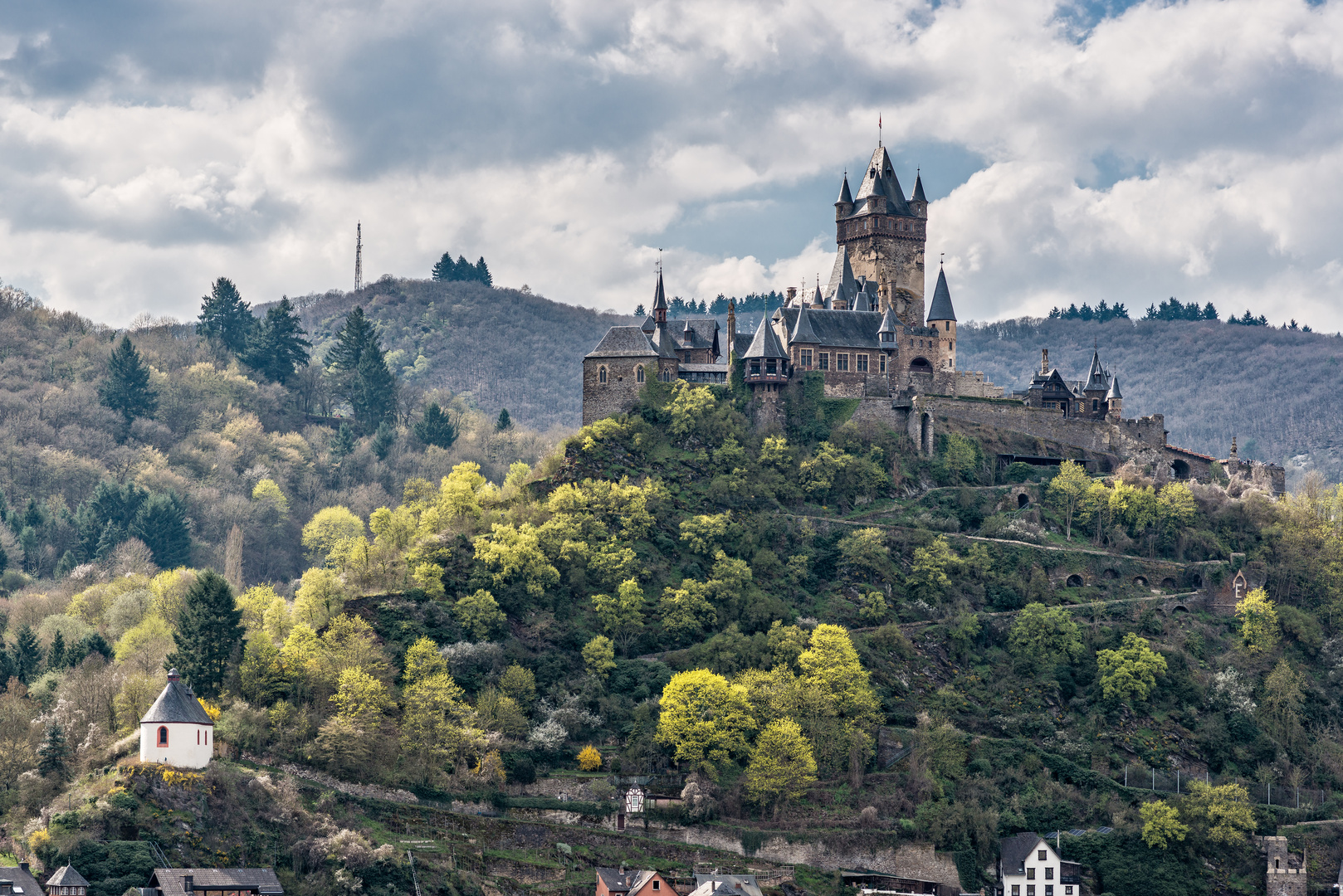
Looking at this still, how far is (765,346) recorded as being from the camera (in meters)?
106

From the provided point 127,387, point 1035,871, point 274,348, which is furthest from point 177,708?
point 274,348

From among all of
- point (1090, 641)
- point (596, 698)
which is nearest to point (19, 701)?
point (596, 698)

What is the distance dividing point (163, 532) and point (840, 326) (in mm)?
47086

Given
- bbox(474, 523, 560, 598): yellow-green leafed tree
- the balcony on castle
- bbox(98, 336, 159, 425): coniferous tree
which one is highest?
bbox(98, 336, 159, 425): coniferous tree

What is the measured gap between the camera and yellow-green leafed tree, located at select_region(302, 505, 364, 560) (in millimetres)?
128125

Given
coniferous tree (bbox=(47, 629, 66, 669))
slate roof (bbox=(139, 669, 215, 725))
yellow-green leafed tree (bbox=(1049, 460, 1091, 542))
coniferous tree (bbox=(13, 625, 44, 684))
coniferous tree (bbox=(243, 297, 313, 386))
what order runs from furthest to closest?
1. coniferous tree (bbox=(243, 297, 313, 386))
2. yellow-green leafed tree (bbox=(1049, 460, 1091, 542))
3. coniferous tree (bbox=(47, 629, 66, 669))
4. coniferous tree (bbox=(13, 625, 44, 684))
5. slate roof (bbox=(139, 669, 215, 725))

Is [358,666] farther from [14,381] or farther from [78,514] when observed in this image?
[14,381]

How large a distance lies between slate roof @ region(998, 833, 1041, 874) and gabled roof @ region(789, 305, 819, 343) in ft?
113

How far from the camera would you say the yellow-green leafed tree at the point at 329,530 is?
5044 inches

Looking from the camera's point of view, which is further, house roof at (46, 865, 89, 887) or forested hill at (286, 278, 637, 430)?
forested hill at (286, 278, 637, 430)

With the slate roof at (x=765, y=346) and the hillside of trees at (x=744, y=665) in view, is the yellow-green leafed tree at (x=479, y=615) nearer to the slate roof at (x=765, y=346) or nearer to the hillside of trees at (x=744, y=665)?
the hillside of trees at (x=744, y=665)

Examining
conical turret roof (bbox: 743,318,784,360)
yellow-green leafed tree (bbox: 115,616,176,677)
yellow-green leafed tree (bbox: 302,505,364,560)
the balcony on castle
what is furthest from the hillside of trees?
yellow-green leafed tree (bbox: 302,505,364,560)

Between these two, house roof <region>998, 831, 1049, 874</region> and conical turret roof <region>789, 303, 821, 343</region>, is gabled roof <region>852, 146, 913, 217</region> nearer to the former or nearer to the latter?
conical turret roof <region>789, 303, 821, 343</region>

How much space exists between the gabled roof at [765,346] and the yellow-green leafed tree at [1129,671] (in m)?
24.8
